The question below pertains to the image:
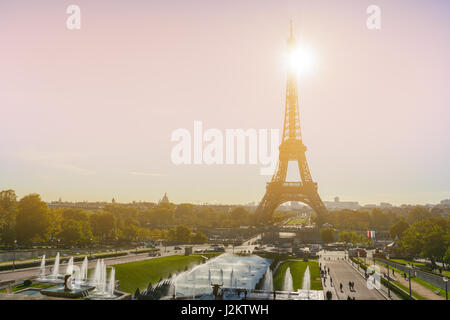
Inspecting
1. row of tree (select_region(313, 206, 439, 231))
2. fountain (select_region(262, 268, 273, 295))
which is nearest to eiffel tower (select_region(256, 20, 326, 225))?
row of tree (select_region(313, 206, 439, 231))

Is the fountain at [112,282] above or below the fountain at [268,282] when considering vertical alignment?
above

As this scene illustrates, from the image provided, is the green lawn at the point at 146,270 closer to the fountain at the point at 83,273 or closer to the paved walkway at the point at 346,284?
the fountain at the point at 83,273

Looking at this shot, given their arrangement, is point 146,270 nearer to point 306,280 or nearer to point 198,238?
point 306,280

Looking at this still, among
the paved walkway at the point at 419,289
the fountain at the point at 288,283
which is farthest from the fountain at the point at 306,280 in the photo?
the paved walkway at the point at 419,289

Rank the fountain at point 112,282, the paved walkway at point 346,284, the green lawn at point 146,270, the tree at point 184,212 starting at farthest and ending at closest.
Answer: the tree at point 184,212 → the green lawn at point 146,270 → the paved walkway at point 346,284 → the fountain at point 112,282

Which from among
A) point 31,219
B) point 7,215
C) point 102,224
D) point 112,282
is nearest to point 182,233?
point 102,224
